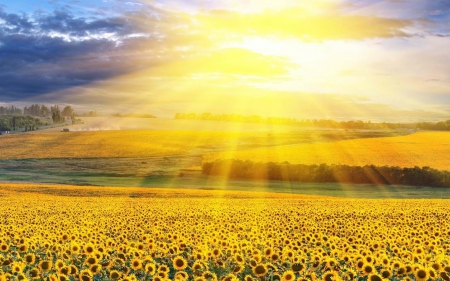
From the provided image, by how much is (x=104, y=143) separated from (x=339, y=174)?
67465 mm

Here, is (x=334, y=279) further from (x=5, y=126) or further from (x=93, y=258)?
(x=5, y=126)

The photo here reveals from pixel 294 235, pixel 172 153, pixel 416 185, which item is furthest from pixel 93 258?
pixel 172 153

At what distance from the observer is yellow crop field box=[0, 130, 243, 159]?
10125 cm

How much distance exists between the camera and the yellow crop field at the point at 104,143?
101m

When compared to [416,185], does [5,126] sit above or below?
above

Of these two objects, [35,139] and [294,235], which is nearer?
[294,235]

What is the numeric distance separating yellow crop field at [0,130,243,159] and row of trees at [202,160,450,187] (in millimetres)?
33387

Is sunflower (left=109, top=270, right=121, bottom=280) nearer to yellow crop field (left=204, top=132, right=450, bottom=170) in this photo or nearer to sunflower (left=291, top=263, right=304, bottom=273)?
sunflower (left=291, top=263, right=304, bottom=273)

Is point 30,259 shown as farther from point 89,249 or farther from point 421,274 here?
point 421,274

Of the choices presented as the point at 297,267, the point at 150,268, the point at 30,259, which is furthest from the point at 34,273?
the point at 297,267

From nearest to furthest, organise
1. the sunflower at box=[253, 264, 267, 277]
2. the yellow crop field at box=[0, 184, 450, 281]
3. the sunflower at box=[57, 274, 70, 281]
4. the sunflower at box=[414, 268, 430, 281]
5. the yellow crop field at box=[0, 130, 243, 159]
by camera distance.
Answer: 1. the sunflower at box=[57, 274, 70, 281]
2. the sunflower at box=[414, 268, 430, 281]
3. the sunflower at box=[253, 264, 267, 277]
4. the yellow crop field at box=[0, 184, 450, 281]
5. the yellow crop field at box=[0, 130, 243, 159]

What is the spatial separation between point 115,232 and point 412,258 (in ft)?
26.7

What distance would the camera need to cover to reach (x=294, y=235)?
1291 centimetres

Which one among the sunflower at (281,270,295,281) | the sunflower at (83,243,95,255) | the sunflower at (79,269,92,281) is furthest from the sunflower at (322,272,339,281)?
the sunflower at (83,243,95,255)
